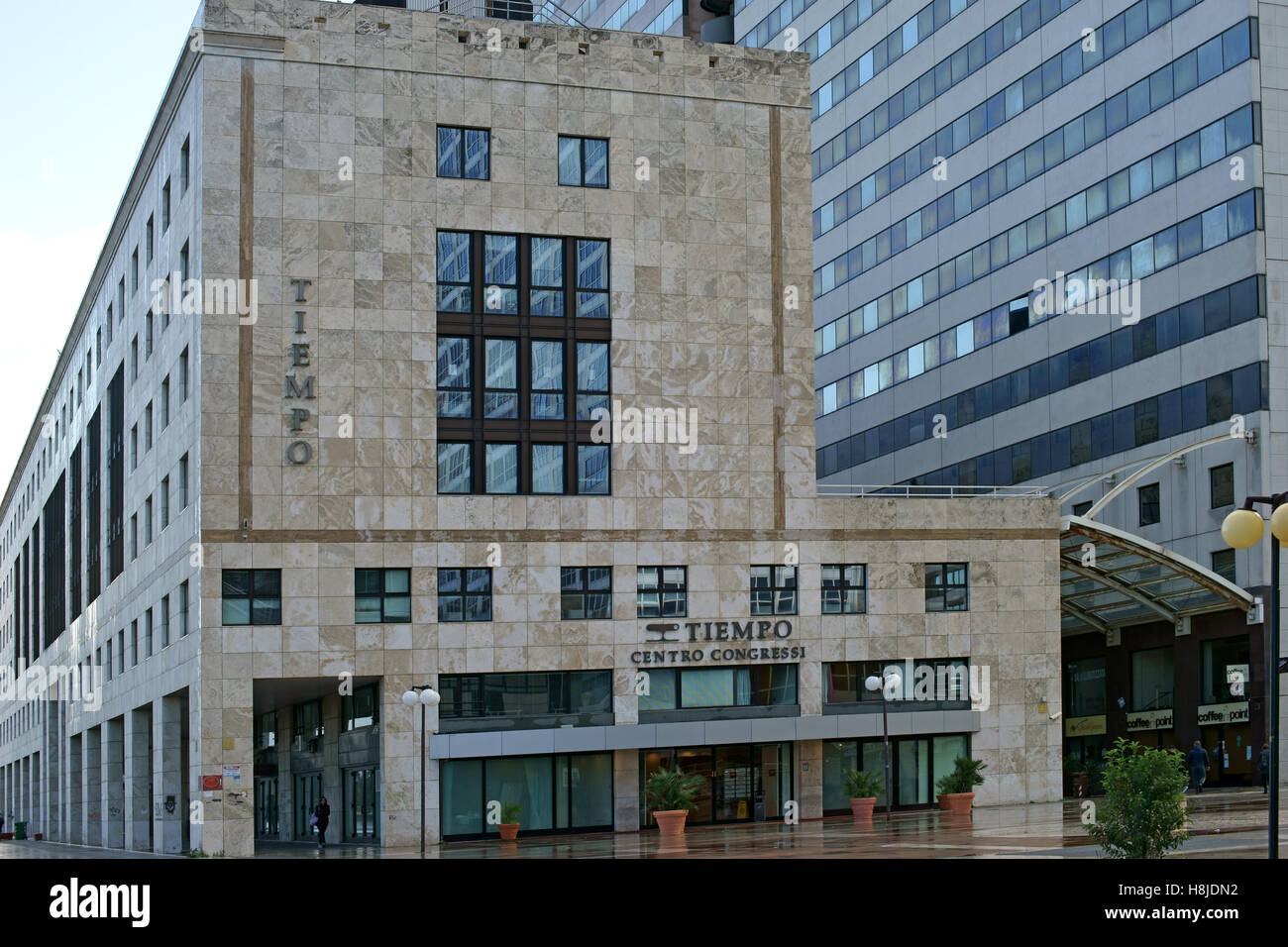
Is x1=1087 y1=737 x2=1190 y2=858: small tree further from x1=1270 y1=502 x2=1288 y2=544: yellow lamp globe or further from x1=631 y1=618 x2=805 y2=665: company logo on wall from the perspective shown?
x1=631 y1=618 x2=805 y2=665: company logo on wall

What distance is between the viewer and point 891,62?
87.3m

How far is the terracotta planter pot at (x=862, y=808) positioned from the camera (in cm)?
4834

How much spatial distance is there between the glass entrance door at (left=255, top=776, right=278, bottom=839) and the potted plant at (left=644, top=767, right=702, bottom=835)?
24.5 meters

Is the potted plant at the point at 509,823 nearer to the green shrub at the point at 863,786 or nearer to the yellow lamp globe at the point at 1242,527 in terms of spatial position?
the green shrub at the point at 863,786

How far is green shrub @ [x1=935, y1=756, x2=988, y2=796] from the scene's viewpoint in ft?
165

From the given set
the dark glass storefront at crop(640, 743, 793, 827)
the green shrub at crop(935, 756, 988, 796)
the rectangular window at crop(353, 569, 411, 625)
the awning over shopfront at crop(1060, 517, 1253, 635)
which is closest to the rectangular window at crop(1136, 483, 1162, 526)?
the awning over shopfront at crop(1060, 517, 1253, 635)

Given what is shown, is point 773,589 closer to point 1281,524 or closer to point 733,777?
point 733,777

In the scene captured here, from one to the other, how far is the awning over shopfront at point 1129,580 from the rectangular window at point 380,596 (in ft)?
74.8

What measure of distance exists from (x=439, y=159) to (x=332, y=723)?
1986 cm

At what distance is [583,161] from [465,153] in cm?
408

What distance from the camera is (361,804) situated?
53031 millimetres

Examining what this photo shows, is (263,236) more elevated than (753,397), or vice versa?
(263,236)
